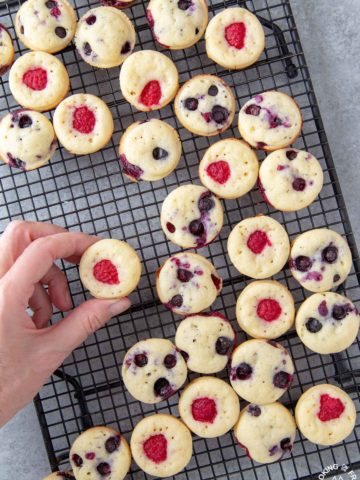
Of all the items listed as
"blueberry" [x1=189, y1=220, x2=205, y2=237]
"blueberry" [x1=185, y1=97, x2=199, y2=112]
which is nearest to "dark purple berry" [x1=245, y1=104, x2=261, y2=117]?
"blueberry" [x1=185, y1=97, x2=199, y2=112]

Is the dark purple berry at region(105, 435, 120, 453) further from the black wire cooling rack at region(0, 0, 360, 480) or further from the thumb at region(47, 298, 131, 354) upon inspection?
the thumb at region(47, 298, 131, 354)

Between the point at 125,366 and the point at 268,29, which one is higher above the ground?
the point at 268,29

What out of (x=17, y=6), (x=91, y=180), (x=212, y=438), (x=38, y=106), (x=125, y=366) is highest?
(x=17, y=6)

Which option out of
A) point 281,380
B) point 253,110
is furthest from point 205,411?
point 253,110

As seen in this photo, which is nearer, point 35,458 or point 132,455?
point 132,455

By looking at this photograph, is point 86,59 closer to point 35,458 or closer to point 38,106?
point 38,106

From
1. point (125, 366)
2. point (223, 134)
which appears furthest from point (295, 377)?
point (223, 134)
